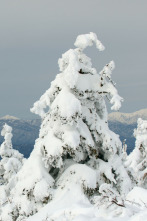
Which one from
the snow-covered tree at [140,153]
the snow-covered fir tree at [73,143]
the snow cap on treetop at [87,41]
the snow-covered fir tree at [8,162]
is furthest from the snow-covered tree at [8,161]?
the snow cap on treetop at [87,41]

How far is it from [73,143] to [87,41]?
16.2 ft

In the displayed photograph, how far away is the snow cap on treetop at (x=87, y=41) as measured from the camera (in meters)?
16.2

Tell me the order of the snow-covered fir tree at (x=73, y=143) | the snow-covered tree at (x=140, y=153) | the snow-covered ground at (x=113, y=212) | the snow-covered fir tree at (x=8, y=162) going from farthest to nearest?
the snow-covered tree at (x=140, y=153), the snow-covered fir tree at (x=8, y=162), the snow-covered fir tree at (x=73, y=143), the snow-covered ground at (x=113, y=212)

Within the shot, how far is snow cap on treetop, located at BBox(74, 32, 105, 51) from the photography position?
1622 cm

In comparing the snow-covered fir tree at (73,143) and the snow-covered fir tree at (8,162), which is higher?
the snow-covered fir tree at (8,162)

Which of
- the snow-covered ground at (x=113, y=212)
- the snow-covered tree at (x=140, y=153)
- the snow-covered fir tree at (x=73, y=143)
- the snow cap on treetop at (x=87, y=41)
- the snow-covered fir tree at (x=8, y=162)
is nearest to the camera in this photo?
the snow-covered ground at (x=113, y=212)

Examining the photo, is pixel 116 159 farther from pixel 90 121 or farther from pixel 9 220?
pixel 9 220

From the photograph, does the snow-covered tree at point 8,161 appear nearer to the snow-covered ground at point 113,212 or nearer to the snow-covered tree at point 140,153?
the snow-covered tree at point 140,153

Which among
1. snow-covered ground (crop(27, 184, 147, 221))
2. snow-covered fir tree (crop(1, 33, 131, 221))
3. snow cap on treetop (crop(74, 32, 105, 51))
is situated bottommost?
snow-covered ground (crop(27, 184, 147, 221))

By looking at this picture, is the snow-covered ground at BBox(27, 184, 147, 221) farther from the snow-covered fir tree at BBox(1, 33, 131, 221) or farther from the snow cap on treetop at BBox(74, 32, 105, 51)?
the snow cap on treetop at BBox(74, 32, 105, 51)

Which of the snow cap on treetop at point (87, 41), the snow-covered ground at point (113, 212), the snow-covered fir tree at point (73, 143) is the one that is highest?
the snow cap on treetop at point (87, 41)

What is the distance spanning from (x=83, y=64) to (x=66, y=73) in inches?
73.1

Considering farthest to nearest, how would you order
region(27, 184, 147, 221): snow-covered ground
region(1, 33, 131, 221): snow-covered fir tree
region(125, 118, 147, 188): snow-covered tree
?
region(125, 118, 147, 188): snow-covered tree → region(1, 33, 131, 221): snow-covered fir tree → region(27, 184, 147, 221): snow-covered ground

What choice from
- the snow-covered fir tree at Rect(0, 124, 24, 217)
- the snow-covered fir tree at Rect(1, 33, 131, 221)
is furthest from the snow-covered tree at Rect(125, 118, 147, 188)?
the snow-covered fir tree at Rect(1, 33, 131, 221)
